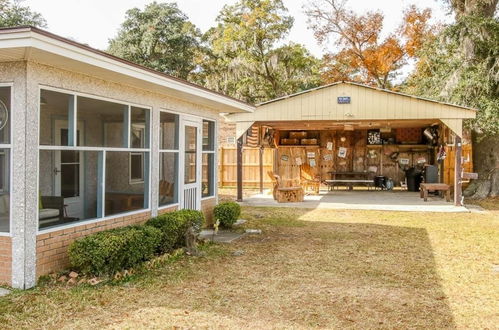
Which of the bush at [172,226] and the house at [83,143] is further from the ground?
the house at [83,143]

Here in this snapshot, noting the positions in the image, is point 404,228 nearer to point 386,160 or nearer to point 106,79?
point 106,79

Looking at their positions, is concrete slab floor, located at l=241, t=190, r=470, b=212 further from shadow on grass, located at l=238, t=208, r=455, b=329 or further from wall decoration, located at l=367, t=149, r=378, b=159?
shadow on grass, located at l=238, t=208, r=455, b=329

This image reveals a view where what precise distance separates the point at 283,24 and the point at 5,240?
72.3 ft

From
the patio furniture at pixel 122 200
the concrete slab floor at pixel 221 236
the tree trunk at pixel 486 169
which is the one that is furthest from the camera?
the tree trunk at pixel 486 169

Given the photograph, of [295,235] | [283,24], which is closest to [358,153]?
[283,24]

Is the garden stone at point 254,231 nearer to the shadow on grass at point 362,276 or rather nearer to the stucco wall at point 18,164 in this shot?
the shadow on grass at point 362,276

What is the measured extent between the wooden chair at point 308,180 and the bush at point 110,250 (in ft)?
38.0

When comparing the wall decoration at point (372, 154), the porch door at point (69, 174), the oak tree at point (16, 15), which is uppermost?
the oak tree at point (16, 15)

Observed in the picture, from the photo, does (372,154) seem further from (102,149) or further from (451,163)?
(102,149)

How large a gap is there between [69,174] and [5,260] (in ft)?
16.9

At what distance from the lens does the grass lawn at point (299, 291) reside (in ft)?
13.9

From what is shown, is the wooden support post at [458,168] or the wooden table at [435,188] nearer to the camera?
the wooden support post at [458,168]

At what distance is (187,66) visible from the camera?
92.5ft

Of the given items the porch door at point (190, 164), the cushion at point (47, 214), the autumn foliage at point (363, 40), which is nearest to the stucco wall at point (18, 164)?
the cushion at point (47, 214)
